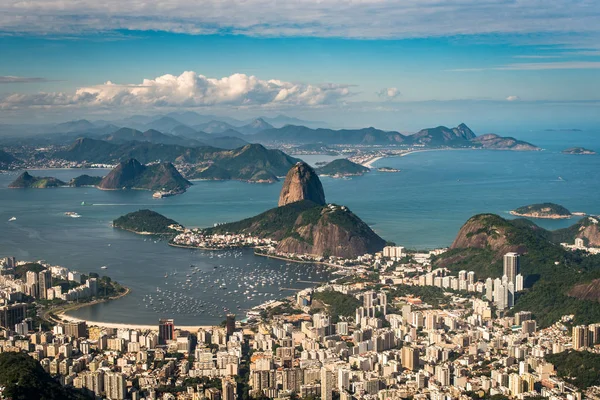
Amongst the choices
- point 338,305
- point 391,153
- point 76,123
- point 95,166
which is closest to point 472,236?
point 338,305

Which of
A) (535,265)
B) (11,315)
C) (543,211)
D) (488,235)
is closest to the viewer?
(11,315)

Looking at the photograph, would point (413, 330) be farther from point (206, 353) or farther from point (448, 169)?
point (448, 169)

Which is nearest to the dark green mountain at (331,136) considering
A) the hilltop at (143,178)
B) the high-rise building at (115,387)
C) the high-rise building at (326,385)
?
the hilltop at (143,178)

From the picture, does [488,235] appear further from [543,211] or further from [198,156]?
[198,156]

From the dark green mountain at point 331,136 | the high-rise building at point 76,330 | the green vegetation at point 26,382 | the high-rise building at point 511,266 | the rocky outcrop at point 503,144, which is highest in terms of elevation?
the dark green mountain at point 331,136

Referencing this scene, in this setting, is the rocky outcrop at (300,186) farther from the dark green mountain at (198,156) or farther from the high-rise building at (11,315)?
the dark green mountain at (198,156)

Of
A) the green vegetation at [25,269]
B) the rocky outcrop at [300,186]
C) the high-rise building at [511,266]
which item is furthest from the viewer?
the rocky outcrop at [300,186]

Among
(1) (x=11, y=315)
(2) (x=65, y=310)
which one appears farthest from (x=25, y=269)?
(1) (x=11, y=315)
